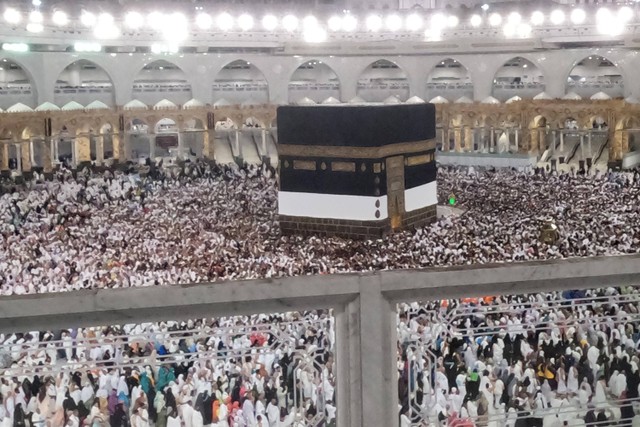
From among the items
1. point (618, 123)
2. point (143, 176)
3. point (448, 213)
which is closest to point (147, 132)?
point (143, 176)

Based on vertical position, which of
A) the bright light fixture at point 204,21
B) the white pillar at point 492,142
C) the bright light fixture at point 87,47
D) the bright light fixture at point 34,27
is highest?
the bright light fixture at point 204,21

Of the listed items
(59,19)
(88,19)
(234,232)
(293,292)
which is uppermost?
(88,19)

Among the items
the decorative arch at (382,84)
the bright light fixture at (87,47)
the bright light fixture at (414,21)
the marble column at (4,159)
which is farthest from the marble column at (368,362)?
the bright light fixture at (414,21)

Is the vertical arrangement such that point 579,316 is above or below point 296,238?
above

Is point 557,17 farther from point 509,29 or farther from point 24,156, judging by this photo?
point 24,156

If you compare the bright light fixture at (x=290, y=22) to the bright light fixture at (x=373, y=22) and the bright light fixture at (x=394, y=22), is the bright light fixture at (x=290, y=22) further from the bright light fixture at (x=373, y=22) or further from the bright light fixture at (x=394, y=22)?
the bright light fixture at (x=394, y=22)

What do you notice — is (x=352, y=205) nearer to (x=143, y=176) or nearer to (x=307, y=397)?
(x=143, y=176)

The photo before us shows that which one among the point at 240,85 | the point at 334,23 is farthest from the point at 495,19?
the point at 240,85
